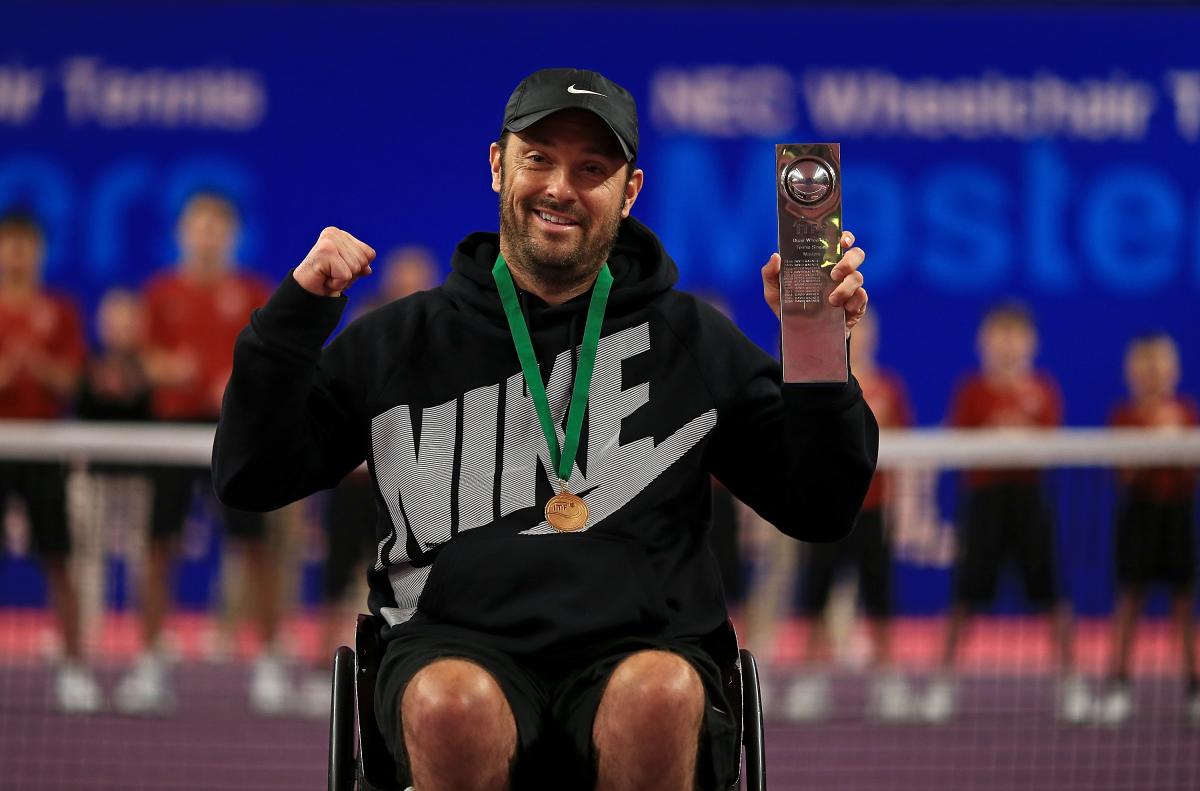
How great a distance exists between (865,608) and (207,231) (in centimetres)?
386

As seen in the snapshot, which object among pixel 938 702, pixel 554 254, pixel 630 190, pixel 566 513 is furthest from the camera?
pixel 938 702

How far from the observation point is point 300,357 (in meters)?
2.45

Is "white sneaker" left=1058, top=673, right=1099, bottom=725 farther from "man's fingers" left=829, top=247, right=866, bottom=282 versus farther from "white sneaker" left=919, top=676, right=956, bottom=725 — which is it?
"man's fingers" left=829, top=247, right=866, bottom=282

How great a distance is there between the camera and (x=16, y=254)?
7387 millimetres

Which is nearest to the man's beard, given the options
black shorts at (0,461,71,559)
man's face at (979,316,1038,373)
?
black shorts at (0,461,71,559)

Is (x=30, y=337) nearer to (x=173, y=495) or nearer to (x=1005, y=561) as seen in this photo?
(x=173, y=495)

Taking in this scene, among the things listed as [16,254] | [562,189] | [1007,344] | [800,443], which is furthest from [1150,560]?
[16,254]

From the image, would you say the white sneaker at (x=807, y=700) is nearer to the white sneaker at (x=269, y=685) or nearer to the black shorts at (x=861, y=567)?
the black shorts at (x=861, y=567)

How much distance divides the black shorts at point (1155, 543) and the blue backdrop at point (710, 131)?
3985mm

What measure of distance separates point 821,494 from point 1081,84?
7.46 m

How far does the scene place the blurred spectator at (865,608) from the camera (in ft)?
18.2

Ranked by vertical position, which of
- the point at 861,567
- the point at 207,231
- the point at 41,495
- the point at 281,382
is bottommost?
the point at 861,567

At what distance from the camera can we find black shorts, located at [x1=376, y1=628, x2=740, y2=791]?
2316 mm

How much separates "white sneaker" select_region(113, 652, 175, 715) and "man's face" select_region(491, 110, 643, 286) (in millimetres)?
3238
